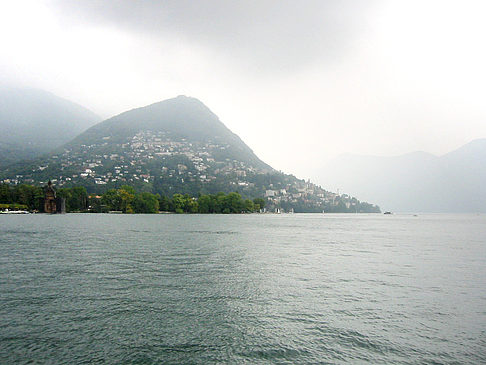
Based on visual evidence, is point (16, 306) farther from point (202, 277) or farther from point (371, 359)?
point (371, 359)

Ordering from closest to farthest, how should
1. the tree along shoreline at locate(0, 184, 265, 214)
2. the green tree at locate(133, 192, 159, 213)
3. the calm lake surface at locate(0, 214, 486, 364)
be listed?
the calm lake surface at locate(0, 214, 486, 364) < the tree along shoreline at locate(0, 184, 265, 214) < the green tree at locate(133, 192, 159, 213)

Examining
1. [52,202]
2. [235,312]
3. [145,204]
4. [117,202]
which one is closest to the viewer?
[235,312]

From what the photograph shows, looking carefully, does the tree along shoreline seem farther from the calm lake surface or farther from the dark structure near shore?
the calm lake surface

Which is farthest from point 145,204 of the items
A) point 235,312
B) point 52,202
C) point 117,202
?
point 235,312

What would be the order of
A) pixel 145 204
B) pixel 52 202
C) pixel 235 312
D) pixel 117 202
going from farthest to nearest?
pixel 145 204 → pixel 117 202 → pixel 52 202 → pixel 235 312

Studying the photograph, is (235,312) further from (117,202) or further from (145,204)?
(117,202)

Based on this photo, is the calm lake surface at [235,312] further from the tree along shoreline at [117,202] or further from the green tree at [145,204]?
the tree along shoreline at [117,202]

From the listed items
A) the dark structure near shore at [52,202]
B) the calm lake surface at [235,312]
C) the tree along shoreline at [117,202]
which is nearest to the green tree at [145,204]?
the tree along shoreline at [117,202]

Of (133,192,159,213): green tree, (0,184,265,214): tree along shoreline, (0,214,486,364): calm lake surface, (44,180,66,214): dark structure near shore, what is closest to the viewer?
(0,214,486,364): calm lake surface

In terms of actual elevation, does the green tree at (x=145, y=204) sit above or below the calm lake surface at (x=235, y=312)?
above

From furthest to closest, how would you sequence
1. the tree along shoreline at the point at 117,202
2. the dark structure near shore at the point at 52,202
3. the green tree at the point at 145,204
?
the green tree at the point at 145,204
the tree along shoreline at the point at 117,202
the dark structure near shore at the point at 52,202

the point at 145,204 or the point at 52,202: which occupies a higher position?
the point at 52,202

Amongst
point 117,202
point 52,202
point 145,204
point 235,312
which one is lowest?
point 235,312

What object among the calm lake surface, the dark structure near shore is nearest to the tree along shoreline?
the dark structure near shore
